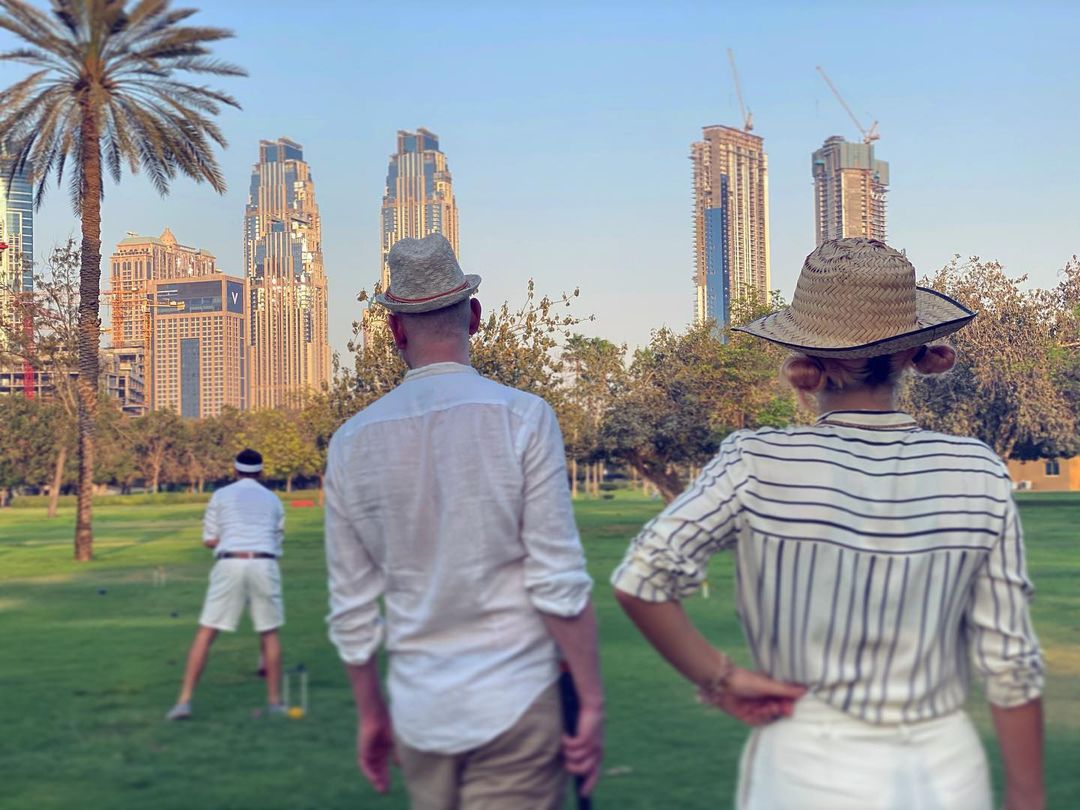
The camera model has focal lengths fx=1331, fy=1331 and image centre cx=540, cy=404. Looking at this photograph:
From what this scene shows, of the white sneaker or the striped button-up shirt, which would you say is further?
the white sneaker

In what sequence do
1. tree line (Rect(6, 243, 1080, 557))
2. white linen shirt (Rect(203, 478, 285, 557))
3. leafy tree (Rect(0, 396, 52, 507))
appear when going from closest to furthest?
1. white linen shirt (Rect(203, 478, 285, 557))
2. tree line (Rect(6, 243, 1080, 557))
3. leafy tree (Rect(0, 396, 52, 507))

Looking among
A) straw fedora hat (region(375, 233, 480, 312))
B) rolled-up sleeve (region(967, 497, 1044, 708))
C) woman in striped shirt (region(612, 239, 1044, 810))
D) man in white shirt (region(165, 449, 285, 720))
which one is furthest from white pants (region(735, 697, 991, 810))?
man in white shirt (region(165, 449, 285, 720))

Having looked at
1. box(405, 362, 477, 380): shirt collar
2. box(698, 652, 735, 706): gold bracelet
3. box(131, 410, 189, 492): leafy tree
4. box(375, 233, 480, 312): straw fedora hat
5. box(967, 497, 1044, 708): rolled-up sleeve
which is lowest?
box(698, 652, 735, 706): gold bracelet

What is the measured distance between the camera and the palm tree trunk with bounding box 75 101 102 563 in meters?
28.4

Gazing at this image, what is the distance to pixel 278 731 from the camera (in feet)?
29.2

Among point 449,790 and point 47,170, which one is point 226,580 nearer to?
point 449,790

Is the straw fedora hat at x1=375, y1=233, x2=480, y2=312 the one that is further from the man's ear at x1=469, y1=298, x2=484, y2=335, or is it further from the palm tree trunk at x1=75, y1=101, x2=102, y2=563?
the palm tree trunk at x1=75, y1=101, x2=102, y2=563

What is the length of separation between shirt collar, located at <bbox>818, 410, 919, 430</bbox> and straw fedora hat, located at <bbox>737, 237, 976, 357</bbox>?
0.12 m

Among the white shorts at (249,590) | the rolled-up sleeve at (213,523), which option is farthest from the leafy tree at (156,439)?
the white shorts at (249,590)

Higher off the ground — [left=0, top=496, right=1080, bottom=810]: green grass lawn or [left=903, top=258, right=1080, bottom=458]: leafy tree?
[left=903, top=258, right=1080, bottom=458]: leafy tree

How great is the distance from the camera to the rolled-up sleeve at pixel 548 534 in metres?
3.32

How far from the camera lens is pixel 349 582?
349 centimetres

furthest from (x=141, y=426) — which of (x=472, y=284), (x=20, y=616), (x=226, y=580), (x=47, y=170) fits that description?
(x=472, y=284)

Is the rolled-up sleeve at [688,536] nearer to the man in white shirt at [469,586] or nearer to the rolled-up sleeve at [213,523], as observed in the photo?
the man in white shirt at [469,586]
